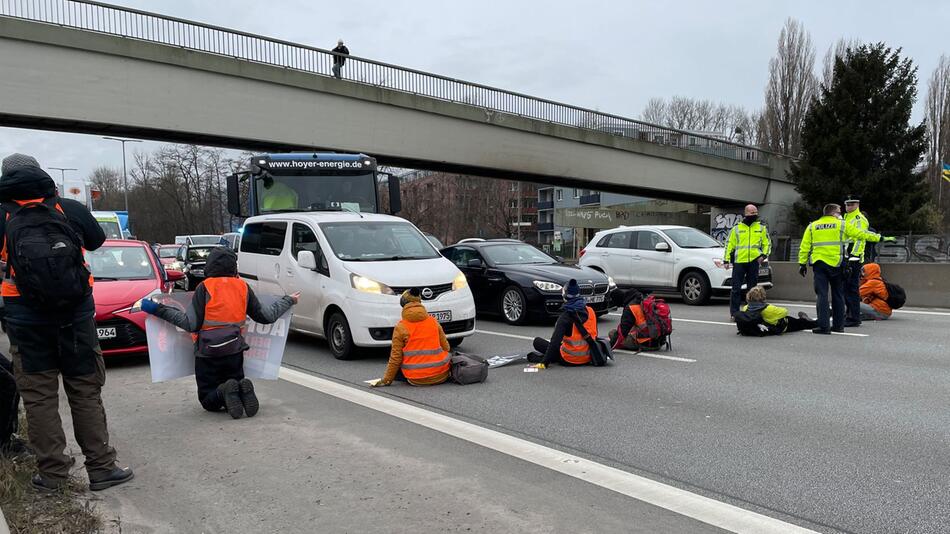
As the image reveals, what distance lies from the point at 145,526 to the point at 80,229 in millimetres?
1816

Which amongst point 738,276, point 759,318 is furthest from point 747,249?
point 759,318

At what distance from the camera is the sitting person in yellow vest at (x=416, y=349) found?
7145 millimetres

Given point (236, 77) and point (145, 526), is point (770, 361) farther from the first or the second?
point (236, 77)

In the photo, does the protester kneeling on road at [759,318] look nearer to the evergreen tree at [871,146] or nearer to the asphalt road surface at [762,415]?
the asphalt road surface at [762,415]

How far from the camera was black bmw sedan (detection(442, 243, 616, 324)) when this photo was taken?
11.7 meters

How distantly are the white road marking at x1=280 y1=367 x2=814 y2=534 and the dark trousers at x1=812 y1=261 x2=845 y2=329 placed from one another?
6.67 metres

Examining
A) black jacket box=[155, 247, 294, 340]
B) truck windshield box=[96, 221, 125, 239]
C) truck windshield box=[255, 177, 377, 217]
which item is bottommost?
black jacket box=[155, 247, 294, 340]

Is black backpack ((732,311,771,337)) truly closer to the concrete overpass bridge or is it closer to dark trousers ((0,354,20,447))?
dark trousers ((0,354,20,447))

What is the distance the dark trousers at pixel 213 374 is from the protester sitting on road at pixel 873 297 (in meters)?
10.3

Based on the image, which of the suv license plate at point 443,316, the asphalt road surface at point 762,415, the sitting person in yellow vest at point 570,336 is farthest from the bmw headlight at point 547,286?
the sitting person in yellow vest at point 570,336

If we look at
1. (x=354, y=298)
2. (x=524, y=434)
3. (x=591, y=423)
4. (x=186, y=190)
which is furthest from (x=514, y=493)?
(x=186, y=190)

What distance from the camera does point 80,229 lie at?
434cm

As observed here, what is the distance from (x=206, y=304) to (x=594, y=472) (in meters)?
3.51

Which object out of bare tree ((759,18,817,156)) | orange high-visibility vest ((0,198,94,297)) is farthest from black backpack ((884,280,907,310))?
bare tree ((759,18,817,156))
